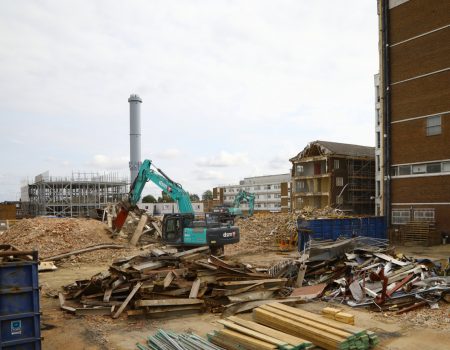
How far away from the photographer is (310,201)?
5306 cm

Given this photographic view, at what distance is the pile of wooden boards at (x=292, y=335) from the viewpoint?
296 inches

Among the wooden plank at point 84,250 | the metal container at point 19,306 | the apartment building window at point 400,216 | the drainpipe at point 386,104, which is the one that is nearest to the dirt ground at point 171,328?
the metal container at point 19,306

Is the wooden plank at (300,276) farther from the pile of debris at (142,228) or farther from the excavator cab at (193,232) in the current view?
the pile of debris at (142,228)

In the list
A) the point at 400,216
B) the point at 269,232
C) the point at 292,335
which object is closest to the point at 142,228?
the point at 269,232

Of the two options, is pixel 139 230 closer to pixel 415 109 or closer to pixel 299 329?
pixel 299 329

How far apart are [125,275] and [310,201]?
43459 mm

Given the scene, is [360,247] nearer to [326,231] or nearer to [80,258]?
[326,231]

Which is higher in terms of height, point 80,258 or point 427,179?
point 427,179

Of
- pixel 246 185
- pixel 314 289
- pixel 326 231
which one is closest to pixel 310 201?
pixel 326 231

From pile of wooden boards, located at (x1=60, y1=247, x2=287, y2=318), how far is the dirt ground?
323mm

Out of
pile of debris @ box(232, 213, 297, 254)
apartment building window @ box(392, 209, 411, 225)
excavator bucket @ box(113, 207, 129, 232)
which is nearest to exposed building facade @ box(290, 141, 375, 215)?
apartment building window @ box(392, 209, 411, 225)

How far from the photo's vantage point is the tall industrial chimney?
5653 centimetres

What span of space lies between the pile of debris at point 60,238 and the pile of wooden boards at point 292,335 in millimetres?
14534

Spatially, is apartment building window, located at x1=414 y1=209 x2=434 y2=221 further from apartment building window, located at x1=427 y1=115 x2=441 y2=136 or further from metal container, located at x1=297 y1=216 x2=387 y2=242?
apartment building window, located at x1=427 y1=115 x2=441 y2=136
